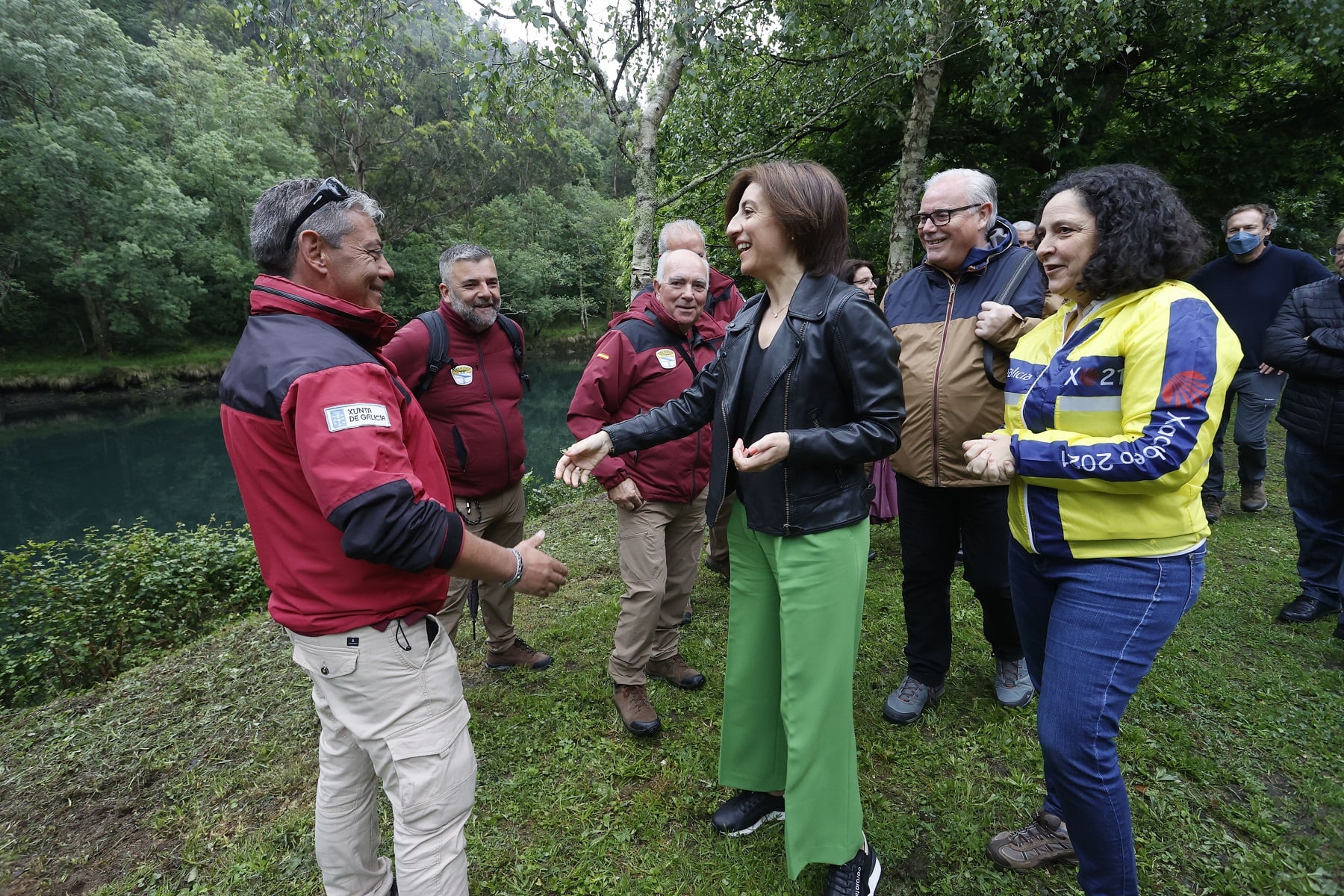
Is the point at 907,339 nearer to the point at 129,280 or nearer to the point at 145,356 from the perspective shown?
the point at 129,280

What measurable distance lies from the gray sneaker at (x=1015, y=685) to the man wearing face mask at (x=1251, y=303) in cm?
300

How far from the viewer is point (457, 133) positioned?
117ft

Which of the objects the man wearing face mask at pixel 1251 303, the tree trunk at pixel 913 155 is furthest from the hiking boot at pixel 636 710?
the tree trunk at pixel 913 155

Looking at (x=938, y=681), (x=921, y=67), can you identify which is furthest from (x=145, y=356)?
(x=938, y=681)

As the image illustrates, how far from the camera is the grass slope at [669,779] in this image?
2.36m

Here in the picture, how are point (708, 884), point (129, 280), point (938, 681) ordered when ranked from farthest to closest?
point (129, 280) < point (938, 681) < point (708, 884)

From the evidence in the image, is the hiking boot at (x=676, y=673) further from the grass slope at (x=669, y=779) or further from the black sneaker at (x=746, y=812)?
the black sneaker at (x=746, y=812)

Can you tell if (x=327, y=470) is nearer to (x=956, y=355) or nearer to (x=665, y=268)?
(x=665, y=268)

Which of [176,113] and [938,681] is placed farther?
[176,113]

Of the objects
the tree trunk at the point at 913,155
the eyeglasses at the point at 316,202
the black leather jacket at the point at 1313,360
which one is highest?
the tree trunk at the point at 913,155

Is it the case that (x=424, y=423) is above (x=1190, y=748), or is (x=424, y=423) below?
above

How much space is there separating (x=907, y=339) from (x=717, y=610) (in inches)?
95.6

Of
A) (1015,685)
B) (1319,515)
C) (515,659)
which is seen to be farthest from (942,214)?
(515,659)

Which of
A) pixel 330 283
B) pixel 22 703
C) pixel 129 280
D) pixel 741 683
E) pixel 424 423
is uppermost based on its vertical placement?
pixel 129 280
